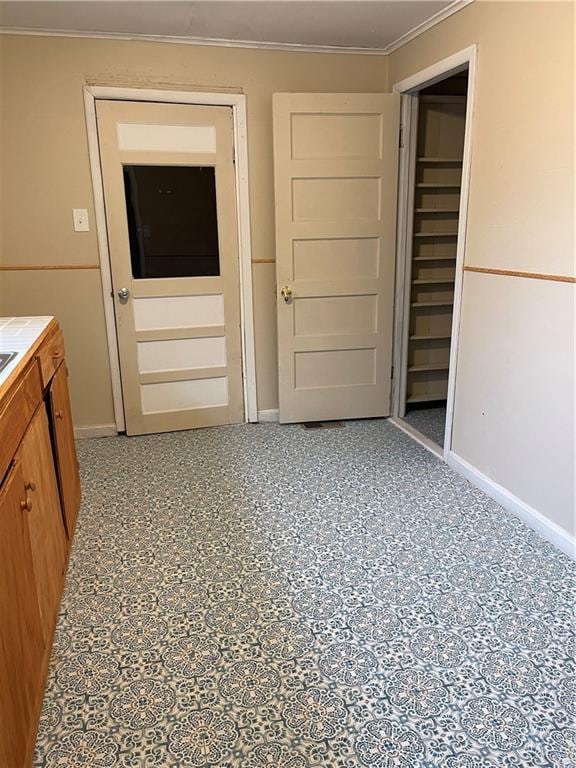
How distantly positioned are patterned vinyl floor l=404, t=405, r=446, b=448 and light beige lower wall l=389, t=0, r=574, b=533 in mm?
673

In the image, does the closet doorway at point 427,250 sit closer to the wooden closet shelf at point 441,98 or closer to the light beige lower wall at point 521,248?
the wooden closet shelf at point 441,98

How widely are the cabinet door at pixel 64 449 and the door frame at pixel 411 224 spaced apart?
6.39 ft

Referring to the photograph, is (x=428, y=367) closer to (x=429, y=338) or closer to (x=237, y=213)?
(x=429, y=338)

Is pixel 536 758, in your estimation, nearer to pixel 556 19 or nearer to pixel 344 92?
pixel 556 19

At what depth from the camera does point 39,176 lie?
3.05m

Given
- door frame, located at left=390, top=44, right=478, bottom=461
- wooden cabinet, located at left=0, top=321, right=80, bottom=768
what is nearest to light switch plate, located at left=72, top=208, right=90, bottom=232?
wooden cabinet, located at left=0, top=321, right=80, bottom=768

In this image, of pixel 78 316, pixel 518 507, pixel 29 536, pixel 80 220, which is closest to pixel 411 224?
pixel 518 507

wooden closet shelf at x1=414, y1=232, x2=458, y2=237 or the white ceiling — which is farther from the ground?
the white ceiling

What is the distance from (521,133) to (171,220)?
6.50 ft

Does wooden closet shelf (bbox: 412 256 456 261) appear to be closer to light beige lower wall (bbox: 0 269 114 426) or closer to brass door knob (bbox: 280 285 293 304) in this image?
brass door knob (bbox: 280 285 293 304)

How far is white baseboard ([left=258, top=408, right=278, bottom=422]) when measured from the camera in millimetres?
3732

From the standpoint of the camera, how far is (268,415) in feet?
12.3

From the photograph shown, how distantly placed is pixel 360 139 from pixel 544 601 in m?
2.66

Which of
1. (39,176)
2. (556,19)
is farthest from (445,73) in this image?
(39,176)
